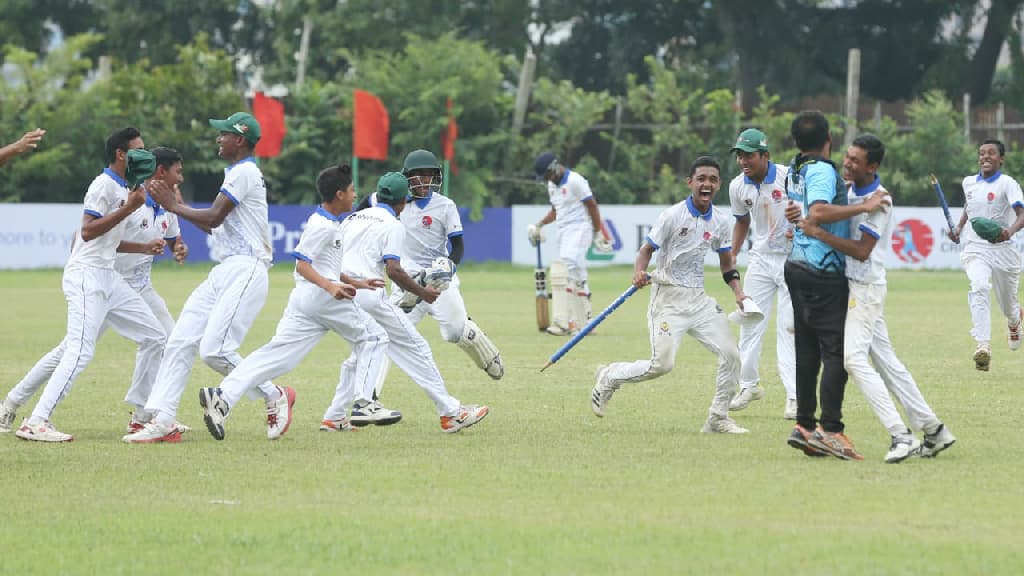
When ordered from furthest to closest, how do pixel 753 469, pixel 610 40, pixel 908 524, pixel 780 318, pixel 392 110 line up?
pixel 610 40
pixel 392 110
pixel 780 318
pixel 753 469
pixel 908 524

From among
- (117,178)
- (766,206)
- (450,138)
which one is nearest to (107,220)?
(117,178)

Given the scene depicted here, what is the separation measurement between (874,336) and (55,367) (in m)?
5.25

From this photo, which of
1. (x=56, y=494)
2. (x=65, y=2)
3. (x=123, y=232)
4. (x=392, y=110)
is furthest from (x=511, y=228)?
(x=56, y=494)

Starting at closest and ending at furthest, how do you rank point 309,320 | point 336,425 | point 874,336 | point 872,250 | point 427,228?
point 872,250 < point 874,336 < point 309,320 < point 336,425 < point 427,228

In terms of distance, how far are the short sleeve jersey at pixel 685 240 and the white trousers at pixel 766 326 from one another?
1194mm

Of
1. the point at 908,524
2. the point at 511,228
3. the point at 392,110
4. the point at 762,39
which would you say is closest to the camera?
the point at 908,524

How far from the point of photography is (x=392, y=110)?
45125 mm

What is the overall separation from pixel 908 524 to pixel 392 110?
125 ft

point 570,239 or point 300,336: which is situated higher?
point 300,336

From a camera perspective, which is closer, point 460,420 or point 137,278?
point 460,420

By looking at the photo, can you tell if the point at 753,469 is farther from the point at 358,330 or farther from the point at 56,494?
the point at 56,494

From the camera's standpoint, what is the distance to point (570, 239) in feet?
69.1

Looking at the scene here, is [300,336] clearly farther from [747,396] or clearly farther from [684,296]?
[747,396]

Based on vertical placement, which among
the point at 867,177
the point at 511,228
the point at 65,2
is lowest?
the point at 511,228
